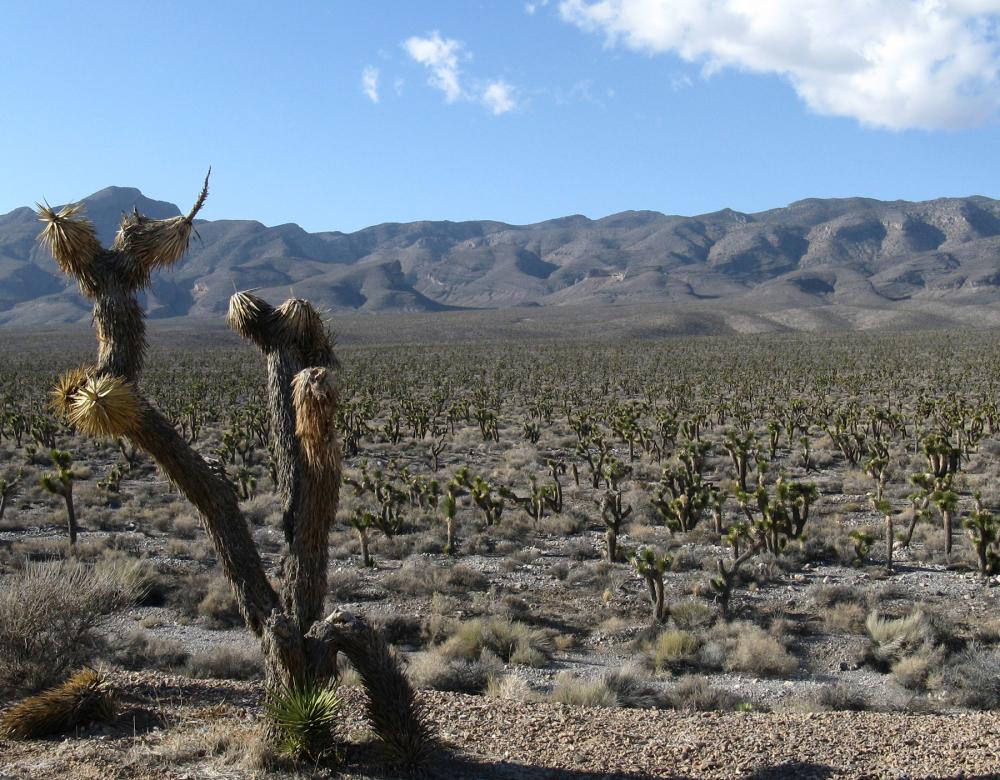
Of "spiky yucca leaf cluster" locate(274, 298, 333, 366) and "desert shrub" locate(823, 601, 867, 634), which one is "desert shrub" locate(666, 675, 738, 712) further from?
"spiky yucca leaf cluster" locate(274, 298, 333, 366)

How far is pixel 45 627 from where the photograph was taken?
7.78 m

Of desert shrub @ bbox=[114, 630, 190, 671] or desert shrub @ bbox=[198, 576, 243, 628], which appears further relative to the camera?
desert shrub @ bbox=[198, 576, 243, 628]

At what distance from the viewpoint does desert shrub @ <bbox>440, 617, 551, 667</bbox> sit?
9863 millimetres

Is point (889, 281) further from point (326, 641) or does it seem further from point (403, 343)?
point (326, 641)

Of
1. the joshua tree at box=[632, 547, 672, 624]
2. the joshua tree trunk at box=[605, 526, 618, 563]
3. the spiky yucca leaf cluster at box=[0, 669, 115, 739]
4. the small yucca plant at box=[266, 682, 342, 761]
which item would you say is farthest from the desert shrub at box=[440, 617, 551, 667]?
the spiky yucca leaf cluster at box=[0, 669, 115, 739]

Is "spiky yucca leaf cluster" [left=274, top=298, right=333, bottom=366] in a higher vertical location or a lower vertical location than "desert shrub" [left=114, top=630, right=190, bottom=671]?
higher

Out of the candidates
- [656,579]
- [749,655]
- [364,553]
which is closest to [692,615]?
[656,579]

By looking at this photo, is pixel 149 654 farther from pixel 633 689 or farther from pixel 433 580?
pixel 633 689

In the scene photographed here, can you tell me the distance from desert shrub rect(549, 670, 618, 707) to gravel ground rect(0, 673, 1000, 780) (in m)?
0.48

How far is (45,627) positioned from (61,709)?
4.33ft

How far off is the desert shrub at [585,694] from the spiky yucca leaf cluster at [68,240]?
19.2 ft

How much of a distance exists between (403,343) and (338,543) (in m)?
74.5

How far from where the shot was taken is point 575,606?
1207cm

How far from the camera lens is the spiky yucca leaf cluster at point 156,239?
701 cm
